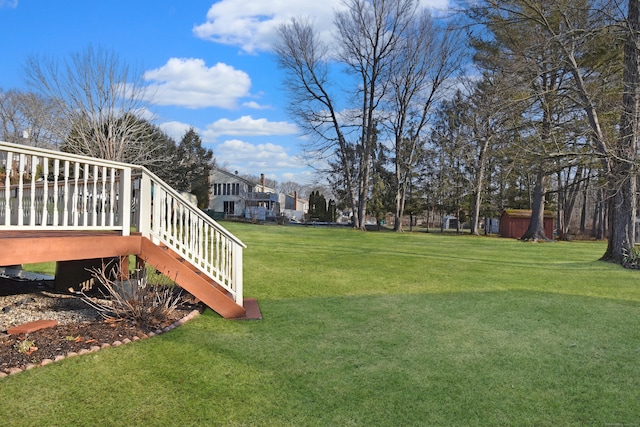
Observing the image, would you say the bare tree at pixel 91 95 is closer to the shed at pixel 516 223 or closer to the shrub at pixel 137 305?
the shrub at pixel 137 305

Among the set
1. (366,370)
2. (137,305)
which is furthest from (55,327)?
(366,370)

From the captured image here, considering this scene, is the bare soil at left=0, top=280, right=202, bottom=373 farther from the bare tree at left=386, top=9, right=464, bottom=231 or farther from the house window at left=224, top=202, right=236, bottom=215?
the house window at left=224, top=202, right=236, bottom=215

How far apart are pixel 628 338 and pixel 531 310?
131cm

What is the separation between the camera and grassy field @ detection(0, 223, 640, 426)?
2730 millimetres

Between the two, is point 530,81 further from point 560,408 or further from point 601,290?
point 560,408

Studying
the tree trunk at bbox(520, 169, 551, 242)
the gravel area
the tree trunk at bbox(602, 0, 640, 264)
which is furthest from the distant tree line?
the tree trunk at bbox(520, 169, 551, 242)

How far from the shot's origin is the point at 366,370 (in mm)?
3494

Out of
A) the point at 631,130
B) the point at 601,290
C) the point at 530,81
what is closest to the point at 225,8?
the point at 530,81

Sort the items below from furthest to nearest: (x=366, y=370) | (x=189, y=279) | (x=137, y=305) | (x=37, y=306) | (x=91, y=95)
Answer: (x=91, y=95), (x=37, y=306), (x=189, y=279), (x=137, y=305), (x=366, y=370)

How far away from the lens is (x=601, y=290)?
7348 millimetres

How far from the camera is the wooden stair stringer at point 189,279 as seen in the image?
4.79 m

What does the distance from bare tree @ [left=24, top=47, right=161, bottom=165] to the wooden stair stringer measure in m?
16.6

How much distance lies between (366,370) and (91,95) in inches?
831

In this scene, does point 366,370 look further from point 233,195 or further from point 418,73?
point 233,195
